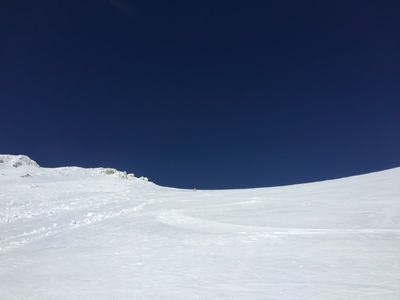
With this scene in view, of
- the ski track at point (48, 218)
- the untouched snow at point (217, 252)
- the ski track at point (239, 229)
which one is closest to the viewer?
Result: the untouched snow at point (217, 252)

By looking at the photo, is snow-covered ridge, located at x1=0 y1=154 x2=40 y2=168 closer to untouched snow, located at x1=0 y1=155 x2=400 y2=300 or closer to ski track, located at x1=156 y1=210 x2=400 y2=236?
untouched snow, located at x1=0 y1=155 x2=400 y2=300

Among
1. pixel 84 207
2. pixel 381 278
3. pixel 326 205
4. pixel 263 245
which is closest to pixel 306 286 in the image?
pixel 381 278

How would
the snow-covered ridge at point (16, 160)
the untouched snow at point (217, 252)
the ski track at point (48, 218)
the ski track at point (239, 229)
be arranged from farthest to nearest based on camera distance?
the snow-covered ridge at point (16, 160) → the ski track at point (48, 218) → the ski track at point (239, 229) → the untouched snow at point (217, 252)

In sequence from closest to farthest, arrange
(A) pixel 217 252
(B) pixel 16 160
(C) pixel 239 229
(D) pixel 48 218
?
(A) pixel 217 252, (C) pixel 239 229, (D) pixel 48 218, (B) pixel 16 160

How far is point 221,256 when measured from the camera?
6.82m

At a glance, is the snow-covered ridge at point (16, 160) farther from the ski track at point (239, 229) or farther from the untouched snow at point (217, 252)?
the ski track at point (239, 229)

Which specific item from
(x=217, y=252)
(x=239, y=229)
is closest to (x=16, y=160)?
(x=239, y=229)

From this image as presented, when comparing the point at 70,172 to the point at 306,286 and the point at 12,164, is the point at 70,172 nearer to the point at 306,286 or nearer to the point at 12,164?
the point at 12,164

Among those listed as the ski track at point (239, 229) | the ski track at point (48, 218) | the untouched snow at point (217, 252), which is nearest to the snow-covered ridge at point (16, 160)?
the ski track at point (48, 218)

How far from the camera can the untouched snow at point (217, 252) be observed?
5027 mm

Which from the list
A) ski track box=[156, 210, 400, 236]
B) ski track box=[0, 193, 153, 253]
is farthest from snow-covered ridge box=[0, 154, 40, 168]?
ski track box=[156, 210, 400, 236]

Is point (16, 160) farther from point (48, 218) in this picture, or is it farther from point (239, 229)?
point (239, 229)

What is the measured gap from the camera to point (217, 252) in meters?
7.12

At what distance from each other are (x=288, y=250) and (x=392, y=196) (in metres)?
7.48
